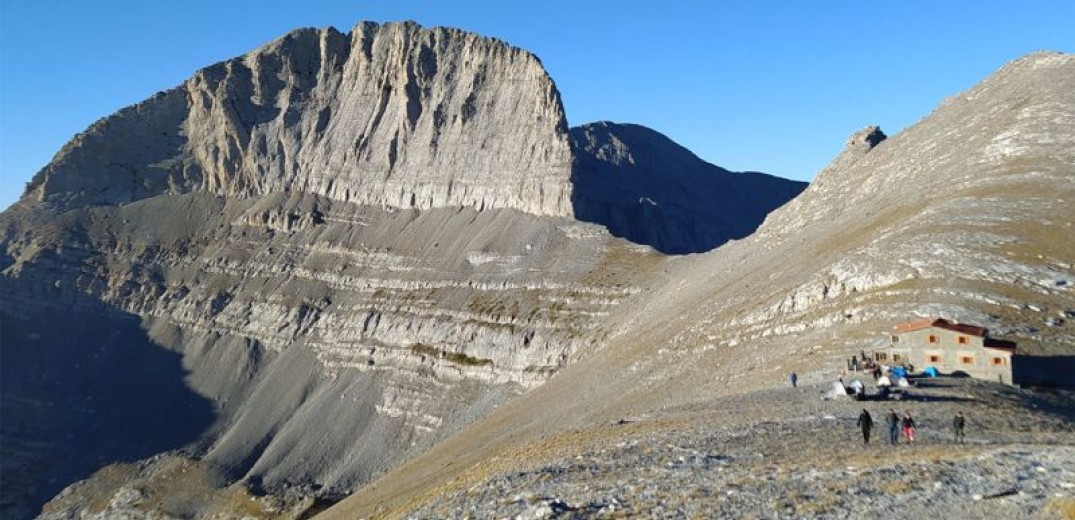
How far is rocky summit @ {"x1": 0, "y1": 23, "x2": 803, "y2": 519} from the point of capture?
113 meters

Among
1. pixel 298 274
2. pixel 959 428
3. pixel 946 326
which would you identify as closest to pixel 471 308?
pixel 298 274

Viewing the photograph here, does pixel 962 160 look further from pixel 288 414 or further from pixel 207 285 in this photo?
pixel 207 285

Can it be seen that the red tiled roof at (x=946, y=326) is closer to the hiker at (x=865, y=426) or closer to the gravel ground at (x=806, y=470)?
the gravel ground at (x=806, y=470)

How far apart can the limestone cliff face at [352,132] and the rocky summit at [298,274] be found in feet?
1.56

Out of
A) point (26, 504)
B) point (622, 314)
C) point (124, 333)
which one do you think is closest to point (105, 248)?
point (124, 333)

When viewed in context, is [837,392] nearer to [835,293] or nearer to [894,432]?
[894,432]

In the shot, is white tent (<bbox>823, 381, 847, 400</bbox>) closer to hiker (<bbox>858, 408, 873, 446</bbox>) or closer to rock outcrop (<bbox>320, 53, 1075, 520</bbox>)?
rock outcrop (<bbox>320, 53, 1075, 520</bbox>)

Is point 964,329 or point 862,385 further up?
point 964,329

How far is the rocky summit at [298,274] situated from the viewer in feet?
370

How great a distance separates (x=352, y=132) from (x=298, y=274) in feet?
117

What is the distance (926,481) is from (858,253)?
4408 cm

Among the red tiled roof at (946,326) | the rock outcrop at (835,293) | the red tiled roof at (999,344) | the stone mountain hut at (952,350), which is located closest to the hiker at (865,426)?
the rock outcrop at (835,293)

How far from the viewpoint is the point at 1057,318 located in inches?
1989

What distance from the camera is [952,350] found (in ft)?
145
